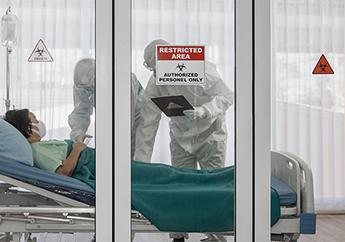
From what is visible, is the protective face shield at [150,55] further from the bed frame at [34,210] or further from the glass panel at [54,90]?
the bed frame at [34,210]

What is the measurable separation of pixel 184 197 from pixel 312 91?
307 cm

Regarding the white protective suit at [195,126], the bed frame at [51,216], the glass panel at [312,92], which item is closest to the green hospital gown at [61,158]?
the bed frame at [51,216]

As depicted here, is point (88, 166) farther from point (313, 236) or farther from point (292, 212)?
point (313, 236)

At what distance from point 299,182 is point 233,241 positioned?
0.48m

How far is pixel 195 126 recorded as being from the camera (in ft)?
10.4

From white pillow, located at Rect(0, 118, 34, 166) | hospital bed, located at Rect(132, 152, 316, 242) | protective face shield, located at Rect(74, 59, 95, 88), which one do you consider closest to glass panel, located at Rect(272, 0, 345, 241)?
hospital bed, located at Rect(132, 152, 316, 242)

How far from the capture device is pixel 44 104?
10.1 feet

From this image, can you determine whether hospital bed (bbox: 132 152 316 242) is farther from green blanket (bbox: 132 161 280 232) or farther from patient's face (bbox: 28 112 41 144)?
patient's face (bbox: 28 112 41 144)

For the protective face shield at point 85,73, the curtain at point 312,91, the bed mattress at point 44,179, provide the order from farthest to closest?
the curtain at point 312,91
the protective face shield at point 85,73
the bed mattress at point 44,179

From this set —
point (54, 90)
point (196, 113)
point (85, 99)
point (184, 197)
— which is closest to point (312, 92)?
point (196, 113)

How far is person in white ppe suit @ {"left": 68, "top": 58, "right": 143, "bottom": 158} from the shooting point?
3090 mm

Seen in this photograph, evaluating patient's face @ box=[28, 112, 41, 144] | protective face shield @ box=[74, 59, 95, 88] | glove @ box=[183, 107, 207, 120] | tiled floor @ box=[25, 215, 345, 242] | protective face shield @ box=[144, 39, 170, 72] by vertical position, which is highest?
protective face shield @ box=[144, 39, 170, 72]

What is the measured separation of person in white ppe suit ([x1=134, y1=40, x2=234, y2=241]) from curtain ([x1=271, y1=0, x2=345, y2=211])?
2.64 metres

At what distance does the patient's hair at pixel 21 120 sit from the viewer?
10.0 feet
